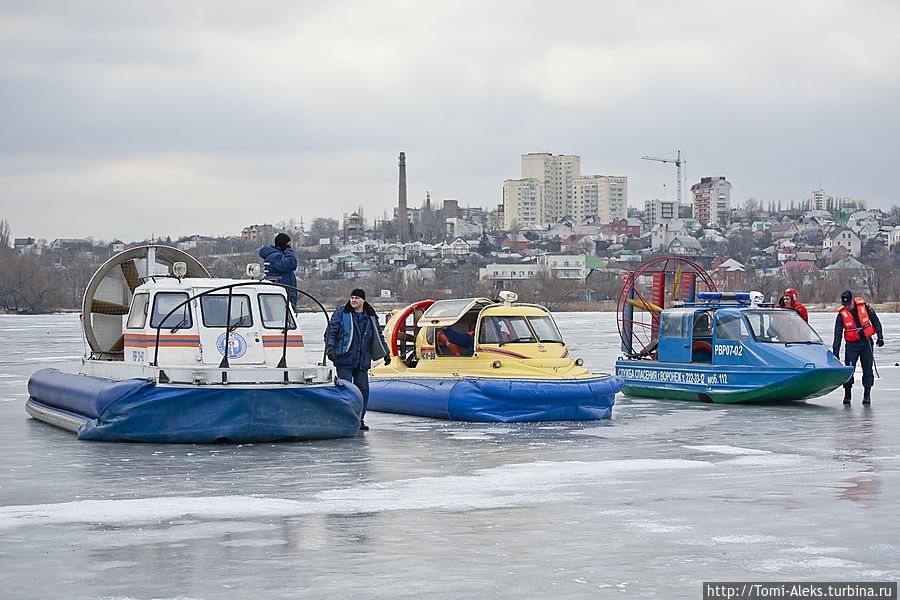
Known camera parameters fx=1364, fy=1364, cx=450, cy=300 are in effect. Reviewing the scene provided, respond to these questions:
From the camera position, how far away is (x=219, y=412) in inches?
579

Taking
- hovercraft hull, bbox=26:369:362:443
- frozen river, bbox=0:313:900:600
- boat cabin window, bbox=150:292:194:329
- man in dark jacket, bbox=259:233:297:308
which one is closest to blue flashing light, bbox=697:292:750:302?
frozen river, bbox=0:313:900:600

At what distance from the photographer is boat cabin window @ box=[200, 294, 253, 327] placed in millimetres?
16234

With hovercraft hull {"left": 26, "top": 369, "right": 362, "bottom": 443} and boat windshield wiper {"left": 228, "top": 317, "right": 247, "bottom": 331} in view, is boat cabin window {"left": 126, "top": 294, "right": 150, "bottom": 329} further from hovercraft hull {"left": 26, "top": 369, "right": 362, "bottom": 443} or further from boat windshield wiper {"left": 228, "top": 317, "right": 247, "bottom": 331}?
hovercraft hull {"left": 26, "top": 369, "right": 362, "bottom": 443}

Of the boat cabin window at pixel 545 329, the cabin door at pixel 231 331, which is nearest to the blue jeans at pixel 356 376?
the cabin door at pixel 231 331

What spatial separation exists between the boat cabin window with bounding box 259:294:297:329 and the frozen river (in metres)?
1.81

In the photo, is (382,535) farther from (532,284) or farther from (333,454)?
(532,284)

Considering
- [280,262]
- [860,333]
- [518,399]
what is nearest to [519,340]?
[518,399]

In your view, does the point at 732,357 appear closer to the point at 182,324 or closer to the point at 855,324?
the point at 855,324

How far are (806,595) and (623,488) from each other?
4153 millimetres

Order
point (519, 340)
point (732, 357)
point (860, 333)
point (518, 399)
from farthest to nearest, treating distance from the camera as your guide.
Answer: point (732, 357)
point (860, 333)
point (519, 340)
point (518, 399)

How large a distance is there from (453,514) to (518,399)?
7.55m

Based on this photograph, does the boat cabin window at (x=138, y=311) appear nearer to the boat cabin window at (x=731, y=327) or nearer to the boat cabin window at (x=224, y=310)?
the boat cabin window at (x=224, y=310)

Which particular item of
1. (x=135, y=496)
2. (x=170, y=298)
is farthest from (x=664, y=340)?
(x=135, y=496)

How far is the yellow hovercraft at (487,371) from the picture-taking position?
57.9 feet
